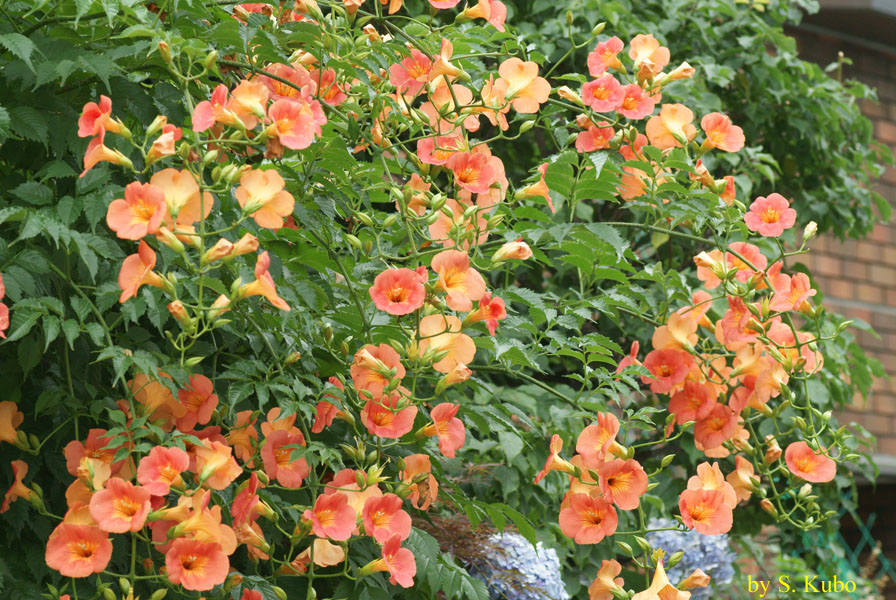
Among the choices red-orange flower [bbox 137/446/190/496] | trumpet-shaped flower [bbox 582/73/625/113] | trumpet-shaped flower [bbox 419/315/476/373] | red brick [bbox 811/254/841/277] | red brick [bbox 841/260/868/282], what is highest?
trumpet-shaped flower [bbox 582/73/625/113]

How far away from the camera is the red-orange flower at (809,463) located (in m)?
1.89

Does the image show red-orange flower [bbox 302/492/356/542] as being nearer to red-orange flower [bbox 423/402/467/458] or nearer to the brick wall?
red-orange flower [bbox 423/402/467/458]

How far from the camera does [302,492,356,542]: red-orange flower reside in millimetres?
1456

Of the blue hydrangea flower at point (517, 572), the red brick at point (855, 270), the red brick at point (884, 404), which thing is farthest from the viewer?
the red brick at point (855, 270)

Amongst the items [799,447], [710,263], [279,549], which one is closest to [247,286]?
[279,549]

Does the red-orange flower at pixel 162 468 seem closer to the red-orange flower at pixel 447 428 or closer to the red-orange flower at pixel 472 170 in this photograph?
the red-orange flower at pixel 447 428

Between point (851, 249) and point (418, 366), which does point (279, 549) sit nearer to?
point (418, 366)

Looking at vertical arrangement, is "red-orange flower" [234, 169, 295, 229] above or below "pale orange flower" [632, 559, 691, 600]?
above

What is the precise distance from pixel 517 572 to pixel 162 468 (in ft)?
3.87

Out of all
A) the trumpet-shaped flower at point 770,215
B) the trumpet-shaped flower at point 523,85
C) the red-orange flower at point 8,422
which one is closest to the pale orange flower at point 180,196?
the red-orange flower at point 8,422

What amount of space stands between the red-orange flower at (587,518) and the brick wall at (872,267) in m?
3.46

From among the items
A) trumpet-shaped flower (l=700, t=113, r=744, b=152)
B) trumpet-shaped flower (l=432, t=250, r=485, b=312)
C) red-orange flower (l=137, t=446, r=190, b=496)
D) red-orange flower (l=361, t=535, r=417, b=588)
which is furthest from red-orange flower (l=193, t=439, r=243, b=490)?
trumpet-shaped flower (l=700, t=113, r=744, b=152)

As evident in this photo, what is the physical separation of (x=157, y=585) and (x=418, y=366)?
1.75 feet

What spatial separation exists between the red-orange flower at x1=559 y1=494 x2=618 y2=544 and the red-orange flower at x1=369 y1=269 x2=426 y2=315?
478 mm
